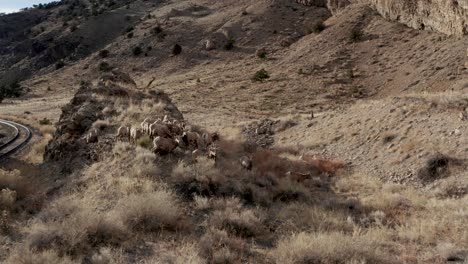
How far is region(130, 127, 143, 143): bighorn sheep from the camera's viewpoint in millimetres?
13133

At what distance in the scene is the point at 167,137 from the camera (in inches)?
502

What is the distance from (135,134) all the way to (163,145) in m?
1.56

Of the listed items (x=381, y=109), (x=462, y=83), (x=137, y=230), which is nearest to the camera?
(x=137, y=230)

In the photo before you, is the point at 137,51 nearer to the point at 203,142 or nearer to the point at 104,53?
the point at 104,53

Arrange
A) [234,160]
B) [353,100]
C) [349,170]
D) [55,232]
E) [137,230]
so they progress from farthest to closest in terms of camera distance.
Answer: [353,100] < [349,170] < [234,160] < [137,230] < [55,232]

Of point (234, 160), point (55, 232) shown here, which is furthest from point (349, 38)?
point (55, 232)

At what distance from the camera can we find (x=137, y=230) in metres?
8.30

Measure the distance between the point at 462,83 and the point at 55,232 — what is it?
85.7 ft

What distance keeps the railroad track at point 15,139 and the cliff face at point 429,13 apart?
31.9 metres

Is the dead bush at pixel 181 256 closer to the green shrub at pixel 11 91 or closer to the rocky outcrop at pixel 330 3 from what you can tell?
the rocky outcrop at pixel 330 3

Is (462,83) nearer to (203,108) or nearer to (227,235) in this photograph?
(203,108)

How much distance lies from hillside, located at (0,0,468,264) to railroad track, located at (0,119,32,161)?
38.3 inches

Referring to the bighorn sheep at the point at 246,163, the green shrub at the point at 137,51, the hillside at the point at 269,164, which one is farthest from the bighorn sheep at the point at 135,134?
the green shrub at the point at 137,51

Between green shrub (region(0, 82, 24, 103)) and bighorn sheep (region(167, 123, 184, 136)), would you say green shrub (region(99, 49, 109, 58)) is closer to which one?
green shrub (region(0, 82, 24, 103))
